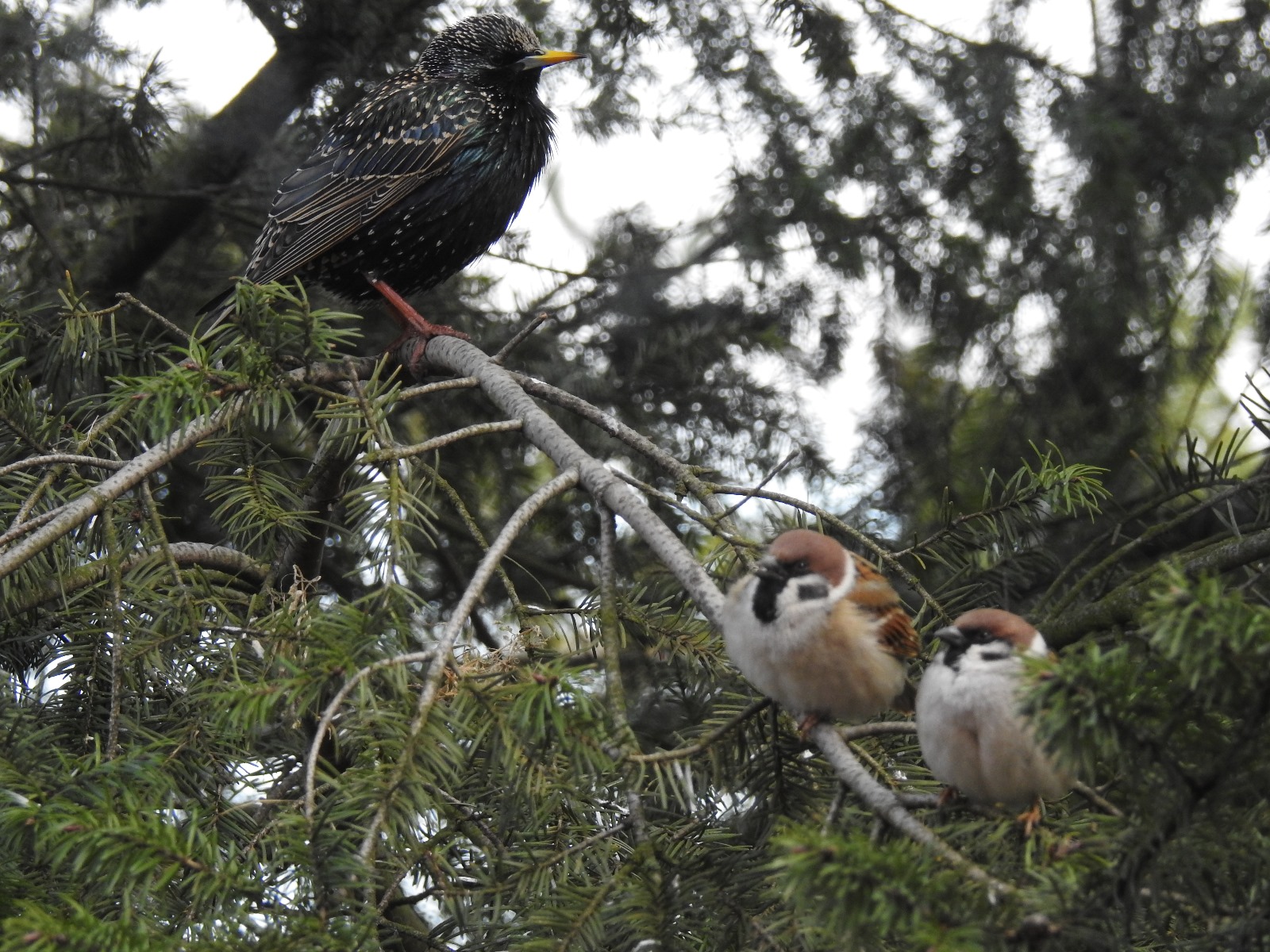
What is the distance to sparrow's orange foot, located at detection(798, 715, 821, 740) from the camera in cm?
177

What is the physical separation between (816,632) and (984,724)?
0.33 meters

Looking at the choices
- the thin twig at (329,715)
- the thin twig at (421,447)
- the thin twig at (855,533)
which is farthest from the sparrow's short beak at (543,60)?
the thin twig at (329,715)

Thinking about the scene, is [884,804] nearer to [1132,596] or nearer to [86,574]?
[1132,596]

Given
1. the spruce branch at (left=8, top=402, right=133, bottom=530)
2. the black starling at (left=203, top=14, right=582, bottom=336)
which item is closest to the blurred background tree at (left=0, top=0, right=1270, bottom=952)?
the spruce branch at (left=8, top=402, right=133, bottom=530)

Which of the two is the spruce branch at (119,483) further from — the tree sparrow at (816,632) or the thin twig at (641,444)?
the tree sparrow at (816,632)

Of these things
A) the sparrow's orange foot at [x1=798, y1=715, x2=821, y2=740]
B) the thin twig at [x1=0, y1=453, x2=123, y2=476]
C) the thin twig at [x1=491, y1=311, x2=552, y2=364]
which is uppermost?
the thin twig at [x1=491, y1=311, x2=552, y2=364]

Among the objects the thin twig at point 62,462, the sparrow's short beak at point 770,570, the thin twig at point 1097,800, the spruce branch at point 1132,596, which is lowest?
the thin twig at point 1097,800

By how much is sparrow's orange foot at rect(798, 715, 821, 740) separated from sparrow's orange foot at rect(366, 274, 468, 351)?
1798 mm

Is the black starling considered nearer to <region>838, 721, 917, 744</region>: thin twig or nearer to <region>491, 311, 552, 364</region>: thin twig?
<region>491, 311, 552, 364</region>: thin twig

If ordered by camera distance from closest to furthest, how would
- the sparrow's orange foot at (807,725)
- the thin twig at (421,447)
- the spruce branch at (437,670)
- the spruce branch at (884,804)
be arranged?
1. the spruce branch at (884,804)
2. the spruce branch at (437,670)
3. the sparrow's orange foot at (807,725)
4. the thin twig at (421,447)

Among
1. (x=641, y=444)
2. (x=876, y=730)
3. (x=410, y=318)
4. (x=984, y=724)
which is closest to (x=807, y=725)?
(x=876, y=730)

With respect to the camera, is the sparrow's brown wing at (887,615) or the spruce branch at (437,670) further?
the sparrow's brown wing at (887,615)

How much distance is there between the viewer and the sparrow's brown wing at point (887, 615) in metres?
1.99

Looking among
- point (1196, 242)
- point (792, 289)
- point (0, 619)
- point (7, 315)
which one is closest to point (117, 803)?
point (0, 619)
